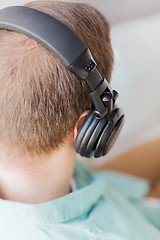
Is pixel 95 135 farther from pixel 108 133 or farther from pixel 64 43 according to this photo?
pixel 64 43

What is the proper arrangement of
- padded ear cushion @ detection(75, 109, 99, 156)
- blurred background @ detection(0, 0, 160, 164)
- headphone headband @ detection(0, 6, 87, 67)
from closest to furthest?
headphone headband @ detection(0, 6, 87, 67) < padded ear cushion @ detection(75, 109, 99, 156) < blurred background @ detection(0, 0, 160, 164)

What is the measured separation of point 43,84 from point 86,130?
0.39 ft

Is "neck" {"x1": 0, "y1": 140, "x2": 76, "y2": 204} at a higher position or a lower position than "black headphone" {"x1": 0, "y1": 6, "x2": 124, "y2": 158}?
lower

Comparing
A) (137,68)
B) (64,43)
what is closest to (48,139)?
(64,43)

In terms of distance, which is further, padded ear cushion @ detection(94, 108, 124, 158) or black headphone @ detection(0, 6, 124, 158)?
padded ear cushion @ detection(94, 108, 124, 158)

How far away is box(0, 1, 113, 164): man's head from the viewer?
529 mm

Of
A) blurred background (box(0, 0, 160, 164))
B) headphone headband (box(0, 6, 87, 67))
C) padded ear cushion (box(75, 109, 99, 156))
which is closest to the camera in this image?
headphone headband (box(0, 6, 87, 67))

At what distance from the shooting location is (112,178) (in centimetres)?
118

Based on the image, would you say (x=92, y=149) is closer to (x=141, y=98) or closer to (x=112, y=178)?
(x=112, y=178)

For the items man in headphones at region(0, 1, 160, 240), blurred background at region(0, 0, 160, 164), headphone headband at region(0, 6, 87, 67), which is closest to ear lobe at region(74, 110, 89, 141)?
man in headphones at region(0, 1, 160, 240)

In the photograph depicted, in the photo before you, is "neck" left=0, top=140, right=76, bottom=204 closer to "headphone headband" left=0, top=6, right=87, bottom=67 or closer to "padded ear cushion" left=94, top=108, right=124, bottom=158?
"padded ear cushion" left=94, top=108, right=124, bottom=158

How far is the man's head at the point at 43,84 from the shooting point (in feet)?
1.74

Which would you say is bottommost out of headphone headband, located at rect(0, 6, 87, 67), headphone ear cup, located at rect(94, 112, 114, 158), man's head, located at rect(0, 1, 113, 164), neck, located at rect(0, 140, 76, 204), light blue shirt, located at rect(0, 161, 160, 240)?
light blue shirt, located at rect(0, 161, 160, 240)

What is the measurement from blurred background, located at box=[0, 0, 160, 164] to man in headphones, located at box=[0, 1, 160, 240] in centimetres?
35
